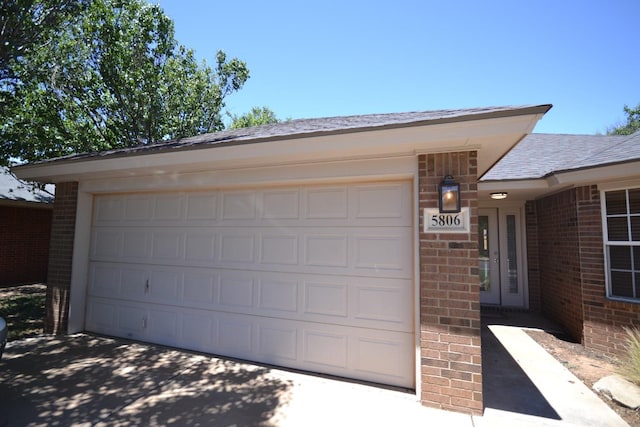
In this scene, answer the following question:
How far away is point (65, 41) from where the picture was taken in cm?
1087

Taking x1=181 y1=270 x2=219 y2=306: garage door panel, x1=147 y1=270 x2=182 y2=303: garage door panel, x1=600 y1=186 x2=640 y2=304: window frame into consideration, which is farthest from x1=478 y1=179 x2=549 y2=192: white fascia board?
x1=147 y1=270 x2=182 y2=303: garage door panel

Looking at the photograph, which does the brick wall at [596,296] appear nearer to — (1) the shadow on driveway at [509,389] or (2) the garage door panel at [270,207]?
(1) the shadow on driveway at [509,389]

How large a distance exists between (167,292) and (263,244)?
6.34 ft

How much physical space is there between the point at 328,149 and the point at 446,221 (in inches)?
60.2

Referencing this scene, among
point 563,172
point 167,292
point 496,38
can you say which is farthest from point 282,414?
point 496,38

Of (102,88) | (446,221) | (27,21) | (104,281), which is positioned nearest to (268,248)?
(446,221)

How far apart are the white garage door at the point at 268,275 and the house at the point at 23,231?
8.12 metres

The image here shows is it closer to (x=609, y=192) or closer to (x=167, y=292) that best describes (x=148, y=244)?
(x=167, y=292)

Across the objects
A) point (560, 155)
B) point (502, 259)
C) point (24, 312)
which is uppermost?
point (560, 155)

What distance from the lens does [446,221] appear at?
3354 millimetres

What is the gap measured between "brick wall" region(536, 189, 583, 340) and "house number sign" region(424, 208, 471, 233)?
363 centimetres

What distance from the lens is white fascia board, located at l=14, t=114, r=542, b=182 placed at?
3.01m

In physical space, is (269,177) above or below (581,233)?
above

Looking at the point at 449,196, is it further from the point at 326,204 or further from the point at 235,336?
the point at 235,336
